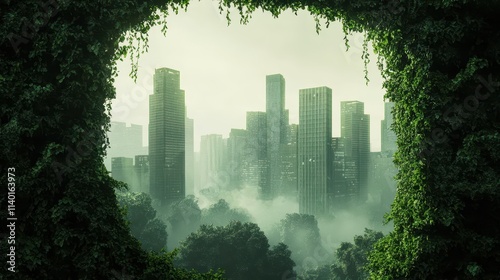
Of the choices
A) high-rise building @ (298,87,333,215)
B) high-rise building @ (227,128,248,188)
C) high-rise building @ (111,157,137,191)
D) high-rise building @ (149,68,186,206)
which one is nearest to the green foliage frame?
high-rise building @ (149,68,186,206)

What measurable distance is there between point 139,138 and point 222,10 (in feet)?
650

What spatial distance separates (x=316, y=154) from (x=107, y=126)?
11872cm

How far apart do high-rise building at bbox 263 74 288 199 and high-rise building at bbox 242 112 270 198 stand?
275 centimetres

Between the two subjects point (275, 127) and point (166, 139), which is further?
point (275, 127)

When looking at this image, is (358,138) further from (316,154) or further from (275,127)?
(275,127)

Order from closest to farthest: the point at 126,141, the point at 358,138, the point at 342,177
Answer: the point at 342,177, the point at 358,138, the point at 126,141

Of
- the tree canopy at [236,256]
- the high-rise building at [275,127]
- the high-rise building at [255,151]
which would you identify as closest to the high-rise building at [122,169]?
the tree canopy at [236,256]

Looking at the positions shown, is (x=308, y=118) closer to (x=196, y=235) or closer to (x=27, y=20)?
(x=196, y=235)

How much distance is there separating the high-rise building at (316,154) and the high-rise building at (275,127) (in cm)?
2896

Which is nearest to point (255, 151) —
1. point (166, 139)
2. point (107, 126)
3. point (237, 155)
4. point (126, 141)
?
point (237, 155)

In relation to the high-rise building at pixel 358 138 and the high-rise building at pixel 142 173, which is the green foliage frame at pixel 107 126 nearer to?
the high-rise building at pixel 142 173

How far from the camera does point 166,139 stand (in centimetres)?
9331

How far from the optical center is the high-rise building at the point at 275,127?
509 ft

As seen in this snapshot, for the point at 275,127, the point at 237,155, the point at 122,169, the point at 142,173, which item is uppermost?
the point at 275,127
